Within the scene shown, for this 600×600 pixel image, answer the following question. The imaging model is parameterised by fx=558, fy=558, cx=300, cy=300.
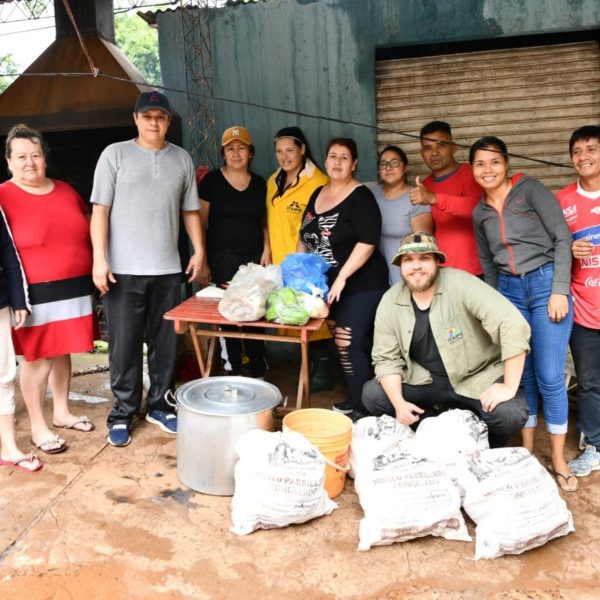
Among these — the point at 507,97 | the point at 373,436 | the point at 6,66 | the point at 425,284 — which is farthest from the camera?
the point at 6,66

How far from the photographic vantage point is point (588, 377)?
3189 millimetres

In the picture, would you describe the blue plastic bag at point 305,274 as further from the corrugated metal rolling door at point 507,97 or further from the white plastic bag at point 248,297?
the corrugated metal rolling door at point 507,97

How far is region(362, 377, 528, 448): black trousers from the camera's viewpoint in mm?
3049

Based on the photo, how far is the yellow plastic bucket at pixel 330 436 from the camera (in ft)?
9.53

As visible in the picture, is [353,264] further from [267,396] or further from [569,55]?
[569,55]

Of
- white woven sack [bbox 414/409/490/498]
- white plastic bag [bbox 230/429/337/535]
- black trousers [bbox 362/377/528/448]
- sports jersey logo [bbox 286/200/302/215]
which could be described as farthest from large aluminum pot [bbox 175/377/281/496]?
sports jersey logo [bbox 286/200/302/215]

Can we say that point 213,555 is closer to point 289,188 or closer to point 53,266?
point 53,266

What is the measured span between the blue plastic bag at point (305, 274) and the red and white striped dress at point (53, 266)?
130cm

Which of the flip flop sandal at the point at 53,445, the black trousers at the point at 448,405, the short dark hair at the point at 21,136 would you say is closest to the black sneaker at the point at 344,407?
the black trousers at the point at 448,405

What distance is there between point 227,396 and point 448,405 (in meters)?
1.30

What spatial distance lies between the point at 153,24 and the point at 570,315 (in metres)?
4.89

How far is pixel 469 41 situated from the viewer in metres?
4.88

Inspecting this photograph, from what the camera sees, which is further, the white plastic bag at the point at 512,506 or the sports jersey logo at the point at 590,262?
the sports jersey logo at the point at 590,262

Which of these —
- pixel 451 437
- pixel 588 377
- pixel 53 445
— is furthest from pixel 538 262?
pixel 53 445
